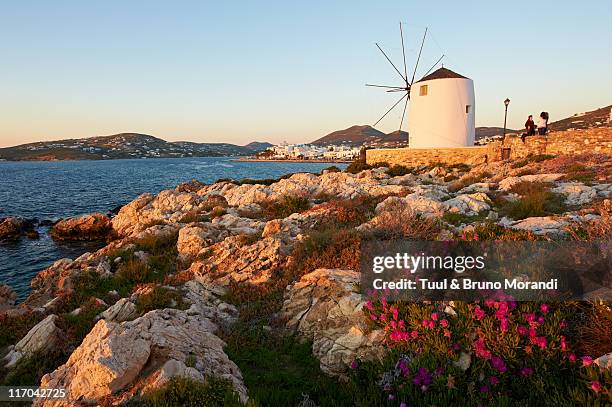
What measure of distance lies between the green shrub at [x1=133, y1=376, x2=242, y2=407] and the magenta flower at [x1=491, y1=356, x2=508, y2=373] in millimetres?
3486

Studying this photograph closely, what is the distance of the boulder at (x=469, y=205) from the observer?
1345cm

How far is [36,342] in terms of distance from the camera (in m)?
7.27

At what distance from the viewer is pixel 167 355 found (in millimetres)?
5551

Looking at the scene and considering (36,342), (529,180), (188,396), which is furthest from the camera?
(529,180)

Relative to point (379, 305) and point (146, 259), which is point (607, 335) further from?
point (146, 259)

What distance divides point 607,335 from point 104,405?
7099 mm

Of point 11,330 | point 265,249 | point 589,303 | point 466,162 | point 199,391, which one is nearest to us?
point 199,391

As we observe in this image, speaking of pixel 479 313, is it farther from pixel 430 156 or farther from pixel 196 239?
pixel 430 156

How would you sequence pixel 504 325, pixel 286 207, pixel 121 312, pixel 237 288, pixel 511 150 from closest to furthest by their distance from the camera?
pixel 504 325
pixel 121 312
pixel 237 288
pixel 286 207
pixel 511 150

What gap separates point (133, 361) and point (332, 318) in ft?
12.2

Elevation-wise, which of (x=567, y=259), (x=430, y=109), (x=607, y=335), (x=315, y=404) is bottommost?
(x=315, y=404)

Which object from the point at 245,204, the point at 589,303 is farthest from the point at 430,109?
the point at 589,303

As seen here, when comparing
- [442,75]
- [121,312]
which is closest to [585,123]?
[442,75]

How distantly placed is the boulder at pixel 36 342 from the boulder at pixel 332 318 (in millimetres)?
5097
